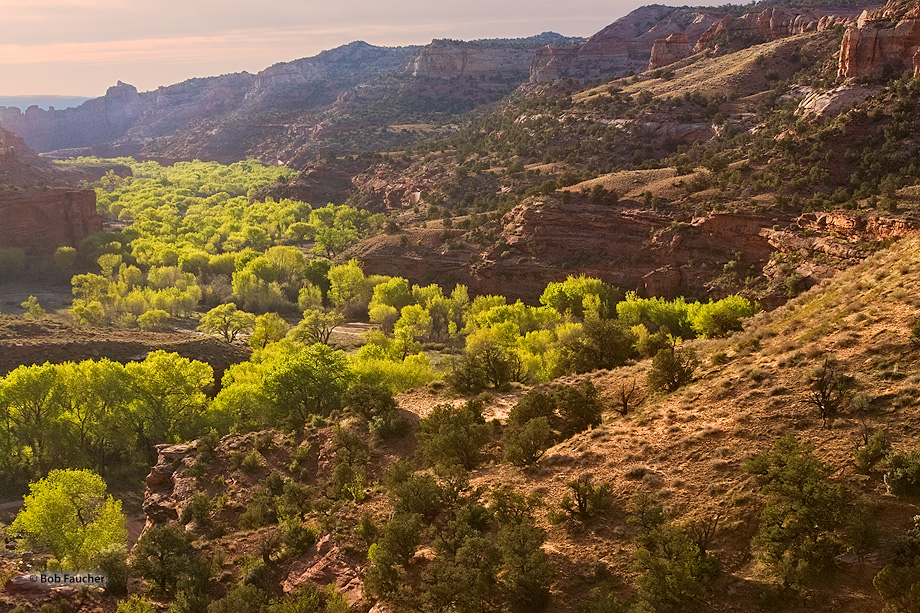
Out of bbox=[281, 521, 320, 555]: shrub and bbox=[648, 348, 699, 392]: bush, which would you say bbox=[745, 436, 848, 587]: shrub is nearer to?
bbox=[648, 348, 699, 392]: bush

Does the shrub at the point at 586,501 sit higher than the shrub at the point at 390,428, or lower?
higher

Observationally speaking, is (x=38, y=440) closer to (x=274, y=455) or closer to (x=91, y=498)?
(x=91, y=498)

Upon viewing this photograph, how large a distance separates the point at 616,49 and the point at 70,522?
536 feet

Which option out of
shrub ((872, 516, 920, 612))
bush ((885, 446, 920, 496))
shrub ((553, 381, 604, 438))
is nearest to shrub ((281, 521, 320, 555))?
shrub ((553, 381, 604, 438))

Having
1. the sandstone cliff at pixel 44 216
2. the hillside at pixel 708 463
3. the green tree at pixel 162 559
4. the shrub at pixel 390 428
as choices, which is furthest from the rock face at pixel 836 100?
the sandstone cliff at pixel 44 216

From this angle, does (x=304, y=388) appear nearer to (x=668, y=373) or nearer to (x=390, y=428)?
(x=390, y=428)

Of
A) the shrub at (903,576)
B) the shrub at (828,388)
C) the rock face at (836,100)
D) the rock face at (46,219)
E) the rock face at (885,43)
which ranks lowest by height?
the shrub at (903,576)

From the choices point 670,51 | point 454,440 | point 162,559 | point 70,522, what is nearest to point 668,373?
point 454,440

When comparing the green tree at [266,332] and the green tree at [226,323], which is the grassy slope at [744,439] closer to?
the green tree at [266,332]

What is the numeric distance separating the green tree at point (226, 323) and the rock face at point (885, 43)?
66762 mm

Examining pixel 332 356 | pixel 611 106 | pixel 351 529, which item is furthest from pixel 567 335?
pixel 611 106

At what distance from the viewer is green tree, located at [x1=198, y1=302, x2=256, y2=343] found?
64188 mm

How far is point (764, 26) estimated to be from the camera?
10888 cm

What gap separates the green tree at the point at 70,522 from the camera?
25.4 m
